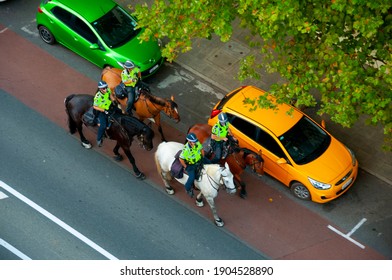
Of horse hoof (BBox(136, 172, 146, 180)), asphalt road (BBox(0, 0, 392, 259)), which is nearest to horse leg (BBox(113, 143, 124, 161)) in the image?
horse hoof (BBox(136, 172, 146, 180))

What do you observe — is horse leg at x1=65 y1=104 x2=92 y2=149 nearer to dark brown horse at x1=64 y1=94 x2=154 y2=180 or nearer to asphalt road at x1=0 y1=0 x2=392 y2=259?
dark brown horse at x1=64 y1=94 x2=154 y2=180

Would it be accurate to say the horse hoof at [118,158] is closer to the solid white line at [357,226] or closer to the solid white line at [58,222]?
the solid white line at [58,222]

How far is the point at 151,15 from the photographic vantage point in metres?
14.7

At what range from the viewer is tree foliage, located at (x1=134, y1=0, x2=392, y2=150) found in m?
12.7

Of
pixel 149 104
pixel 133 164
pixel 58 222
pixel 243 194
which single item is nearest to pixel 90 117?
pixel 149 104

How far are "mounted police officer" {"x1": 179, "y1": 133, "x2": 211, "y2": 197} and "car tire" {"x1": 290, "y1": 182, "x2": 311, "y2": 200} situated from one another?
9.60 ft

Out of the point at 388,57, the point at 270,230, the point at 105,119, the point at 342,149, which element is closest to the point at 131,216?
the point at 105,119

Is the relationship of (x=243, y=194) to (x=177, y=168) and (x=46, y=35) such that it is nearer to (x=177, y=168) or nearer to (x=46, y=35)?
(x=177, y=168)

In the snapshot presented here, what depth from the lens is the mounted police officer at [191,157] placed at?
13.6 metres

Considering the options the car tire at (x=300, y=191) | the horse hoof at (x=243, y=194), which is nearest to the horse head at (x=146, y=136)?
the horse hoof at (x=243, y=194)

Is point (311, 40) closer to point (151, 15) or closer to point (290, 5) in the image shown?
point (290, 5)

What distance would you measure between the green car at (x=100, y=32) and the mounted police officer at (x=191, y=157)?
16.5 feet

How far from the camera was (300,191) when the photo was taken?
51.4 feet

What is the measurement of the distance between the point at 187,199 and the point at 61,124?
14.6 ft
